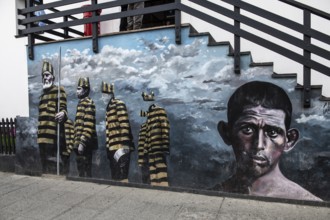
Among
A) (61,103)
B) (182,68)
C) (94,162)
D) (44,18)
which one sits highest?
(44,18)

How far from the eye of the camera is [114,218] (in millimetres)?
4656

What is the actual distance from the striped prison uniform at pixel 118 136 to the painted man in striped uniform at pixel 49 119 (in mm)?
1112

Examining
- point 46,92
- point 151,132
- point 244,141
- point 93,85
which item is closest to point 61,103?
point 46,92

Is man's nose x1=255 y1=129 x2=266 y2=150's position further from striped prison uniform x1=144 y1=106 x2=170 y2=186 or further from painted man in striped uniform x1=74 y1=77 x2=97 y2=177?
painted man in striped uniform x1=74 y1=77 x2=97 y2=177

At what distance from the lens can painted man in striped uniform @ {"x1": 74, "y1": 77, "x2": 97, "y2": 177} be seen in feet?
21.5

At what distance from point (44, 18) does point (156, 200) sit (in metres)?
4.27

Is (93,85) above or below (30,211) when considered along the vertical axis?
above

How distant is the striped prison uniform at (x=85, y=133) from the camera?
653 cm

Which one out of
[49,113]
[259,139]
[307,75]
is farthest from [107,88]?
[307,75]

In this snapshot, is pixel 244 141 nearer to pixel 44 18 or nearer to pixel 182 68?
pixel 182 68

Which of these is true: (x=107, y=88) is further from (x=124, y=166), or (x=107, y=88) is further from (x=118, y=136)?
(x=124, y=166)

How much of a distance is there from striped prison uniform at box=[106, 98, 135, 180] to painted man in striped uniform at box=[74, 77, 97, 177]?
0.36m

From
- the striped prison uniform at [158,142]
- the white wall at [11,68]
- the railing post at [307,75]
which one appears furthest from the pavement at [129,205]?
the white wall at [11,68]

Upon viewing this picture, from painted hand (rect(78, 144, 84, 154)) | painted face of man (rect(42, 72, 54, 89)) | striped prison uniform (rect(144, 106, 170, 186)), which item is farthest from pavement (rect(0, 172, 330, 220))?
painted face of man (rect(42, 72, 54, 89))
